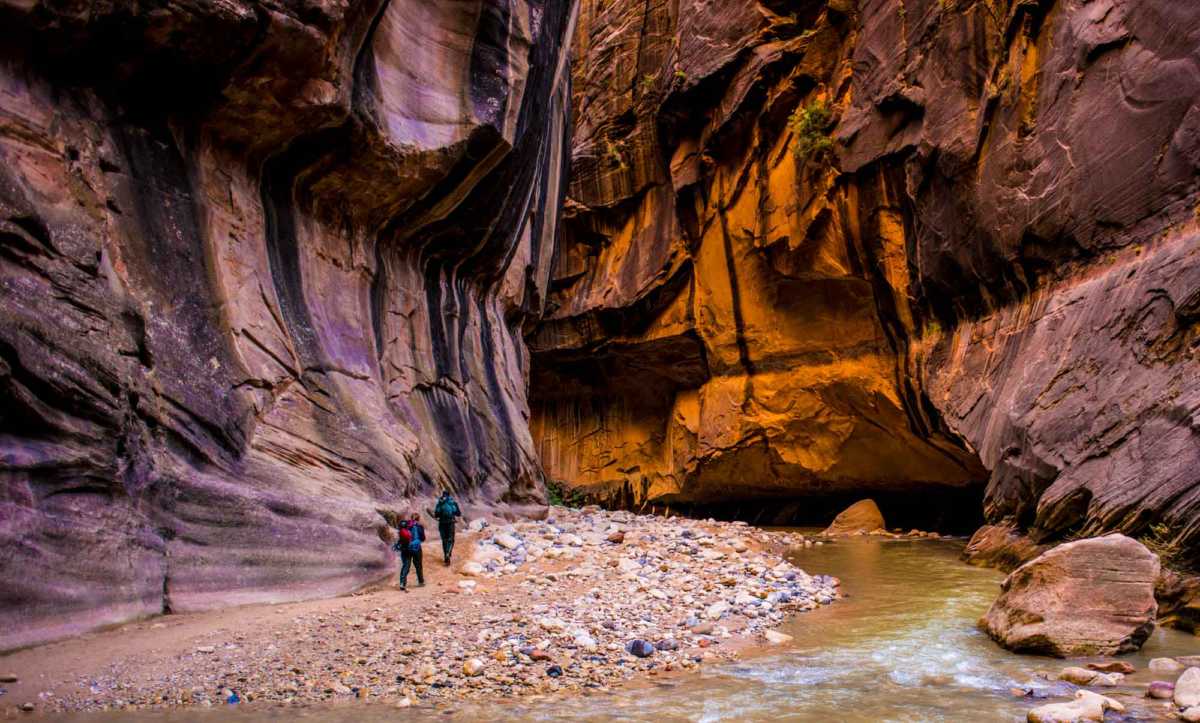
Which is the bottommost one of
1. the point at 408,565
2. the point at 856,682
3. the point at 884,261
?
the point at 856,682

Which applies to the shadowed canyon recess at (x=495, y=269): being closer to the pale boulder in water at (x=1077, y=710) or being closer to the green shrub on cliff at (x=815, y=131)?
the green shrub on cliff at (x=815, y=131)

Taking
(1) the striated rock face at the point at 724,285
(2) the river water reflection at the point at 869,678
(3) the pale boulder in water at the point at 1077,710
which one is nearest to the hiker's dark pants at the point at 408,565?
(2) the river water reflection at the point at 869,678

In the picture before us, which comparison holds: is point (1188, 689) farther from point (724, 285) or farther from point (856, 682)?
point (724, 285)

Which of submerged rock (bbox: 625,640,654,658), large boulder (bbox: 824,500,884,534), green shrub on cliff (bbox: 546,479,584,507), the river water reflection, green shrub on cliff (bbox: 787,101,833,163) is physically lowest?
the river water reflection

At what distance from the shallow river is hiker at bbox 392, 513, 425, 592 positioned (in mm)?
3816

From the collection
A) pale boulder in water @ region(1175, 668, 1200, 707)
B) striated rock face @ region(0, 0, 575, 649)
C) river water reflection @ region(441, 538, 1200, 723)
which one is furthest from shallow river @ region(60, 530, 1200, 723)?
striated rock face @ region(0, 0, 575, 649)

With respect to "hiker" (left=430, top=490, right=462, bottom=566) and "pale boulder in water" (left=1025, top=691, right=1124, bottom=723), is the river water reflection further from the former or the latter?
"hiker" (left=430, top=490, right=462, bottom=566)

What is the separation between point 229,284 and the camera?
32.1ft

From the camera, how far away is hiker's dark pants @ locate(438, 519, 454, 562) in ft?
33.9

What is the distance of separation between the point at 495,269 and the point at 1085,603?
44.6ft

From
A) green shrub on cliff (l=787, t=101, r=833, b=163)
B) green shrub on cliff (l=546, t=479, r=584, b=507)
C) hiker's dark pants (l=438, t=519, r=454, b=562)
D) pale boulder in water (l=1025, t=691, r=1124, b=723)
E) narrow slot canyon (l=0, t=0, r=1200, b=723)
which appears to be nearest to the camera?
pale boulder in water (l=1025, t=691, r=1124, b=723)

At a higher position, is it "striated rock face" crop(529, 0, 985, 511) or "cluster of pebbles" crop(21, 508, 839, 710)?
"striated rock face" crop(529, 0, 985, 511)

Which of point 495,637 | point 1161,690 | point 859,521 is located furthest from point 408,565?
point 859,521

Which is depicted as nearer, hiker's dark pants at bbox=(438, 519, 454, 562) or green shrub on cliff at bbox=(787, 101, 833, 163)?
hiker's dark pants at bbox=(438, 519, 454, 562)
